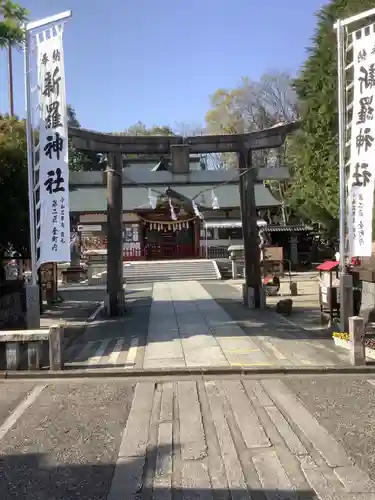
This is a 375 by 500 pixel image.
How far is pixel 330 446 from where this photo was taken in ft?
15.1

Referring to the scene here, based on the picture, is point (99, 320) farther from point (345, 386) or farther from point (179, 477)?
point (179, 477)

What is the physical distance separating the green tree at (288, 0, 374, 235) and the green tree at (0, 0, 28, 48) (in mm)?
7610

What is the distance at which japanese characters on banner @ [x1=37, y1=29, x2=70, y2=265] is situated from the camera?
364 inches

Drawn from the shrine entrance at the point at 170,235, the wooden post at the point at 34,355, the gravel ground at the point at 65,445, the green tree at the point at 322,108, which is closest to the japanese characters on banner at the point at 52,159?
the wooden post at the point at 34,355

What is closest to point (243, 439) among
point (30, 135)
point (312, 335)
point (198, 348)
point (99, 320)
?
point (198, 348)

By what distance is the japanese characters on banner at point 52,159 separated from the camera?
926 centimetres

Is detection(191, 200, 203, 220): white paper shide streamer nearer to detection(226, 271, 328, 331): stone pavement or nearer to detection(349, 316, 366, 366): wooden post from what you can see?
detection(226, 271, 328, 331): stone pavement

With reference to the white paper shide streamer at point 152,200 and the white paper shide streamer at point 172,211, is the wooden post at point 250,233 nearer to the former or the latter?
the white paper shide streamer at point 172,211

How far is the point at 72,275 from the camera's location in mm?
26469

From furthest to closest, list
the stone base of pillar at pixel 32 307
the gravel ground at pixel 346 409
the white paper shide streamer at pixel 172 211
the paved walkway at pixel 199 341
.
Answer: the white paper shide streamer at pixel 172 211 < the stone base of pillar at pixel 32 307 < the paved walkway at pixel 199 341 < the gravel ground at pixel 346 409

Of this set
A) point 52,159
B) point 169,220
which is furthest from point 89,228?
point 52,159

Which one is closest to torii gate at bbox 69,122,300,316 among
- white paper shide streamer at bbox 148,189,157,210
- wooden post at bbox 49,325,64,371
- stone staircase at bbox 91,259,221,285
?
wooden post at bbox 49,325,64,371

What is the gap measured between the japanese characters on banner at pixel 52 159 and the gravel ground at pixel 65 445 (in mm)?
3451

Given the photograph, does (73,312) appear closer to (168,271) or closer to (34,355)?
(34,355)
